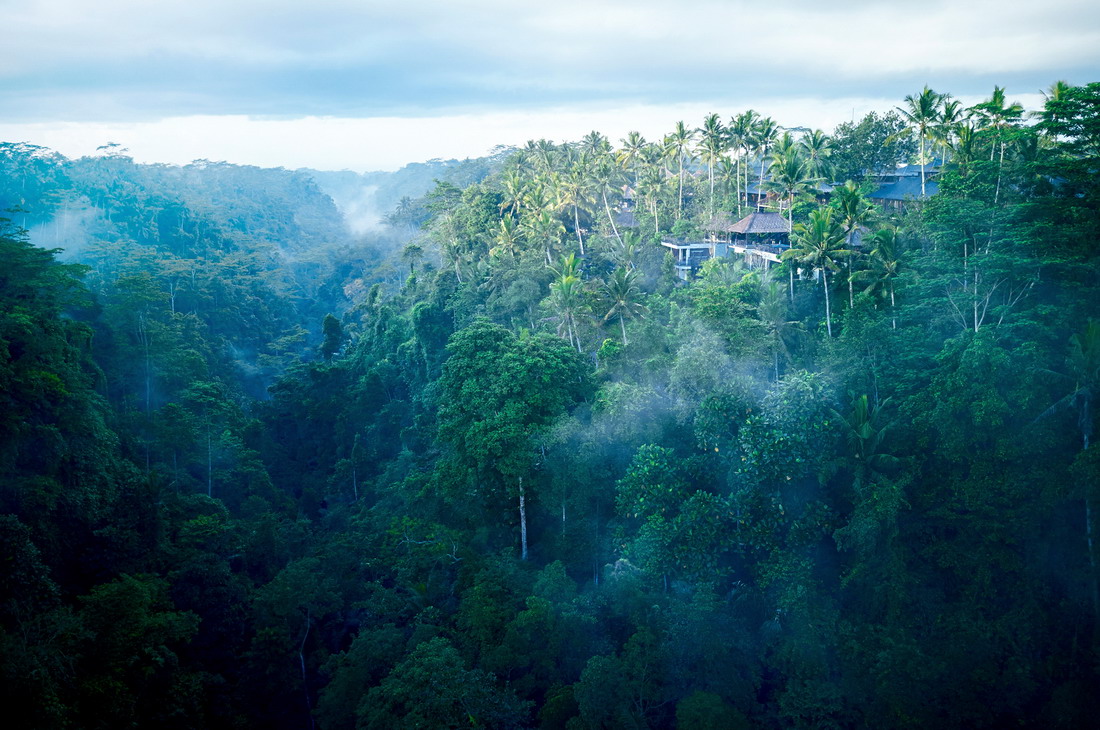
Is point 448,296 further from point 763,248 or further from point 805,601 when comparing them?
point 805,601

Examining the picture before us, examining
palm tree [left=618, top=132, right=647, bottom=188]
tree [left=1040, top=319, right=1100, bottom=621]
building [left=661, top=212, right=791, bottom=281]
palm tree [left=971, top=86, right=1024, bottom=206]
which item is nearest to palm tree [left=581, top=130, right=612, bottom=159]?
palm tree [left=618, top=132, right=647, bottom=188]

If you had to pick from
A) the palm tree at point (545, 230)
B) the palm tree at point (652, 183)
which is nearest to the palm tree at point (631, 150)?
the palm tree at point (652, 183)

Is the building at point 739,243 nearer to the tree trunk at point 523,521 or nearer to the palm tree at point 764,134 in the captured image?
the palm tree at point 764,134

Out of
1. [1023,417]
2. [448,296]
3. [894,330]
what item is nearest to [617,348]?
[894,330]

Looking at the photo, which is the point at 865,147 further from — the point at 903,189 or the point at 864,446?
the point at 864,446

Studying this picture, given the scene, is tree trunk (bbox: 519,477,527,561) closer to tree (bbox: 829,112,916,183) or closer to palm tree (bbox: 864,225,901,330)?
palm tree (bbox: 864,225,901,330)

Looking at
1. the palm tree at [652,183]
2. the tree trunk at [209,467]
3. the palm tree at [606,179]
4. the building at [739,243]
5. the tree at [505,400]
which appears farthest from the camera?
the palm tree at [652,183]
